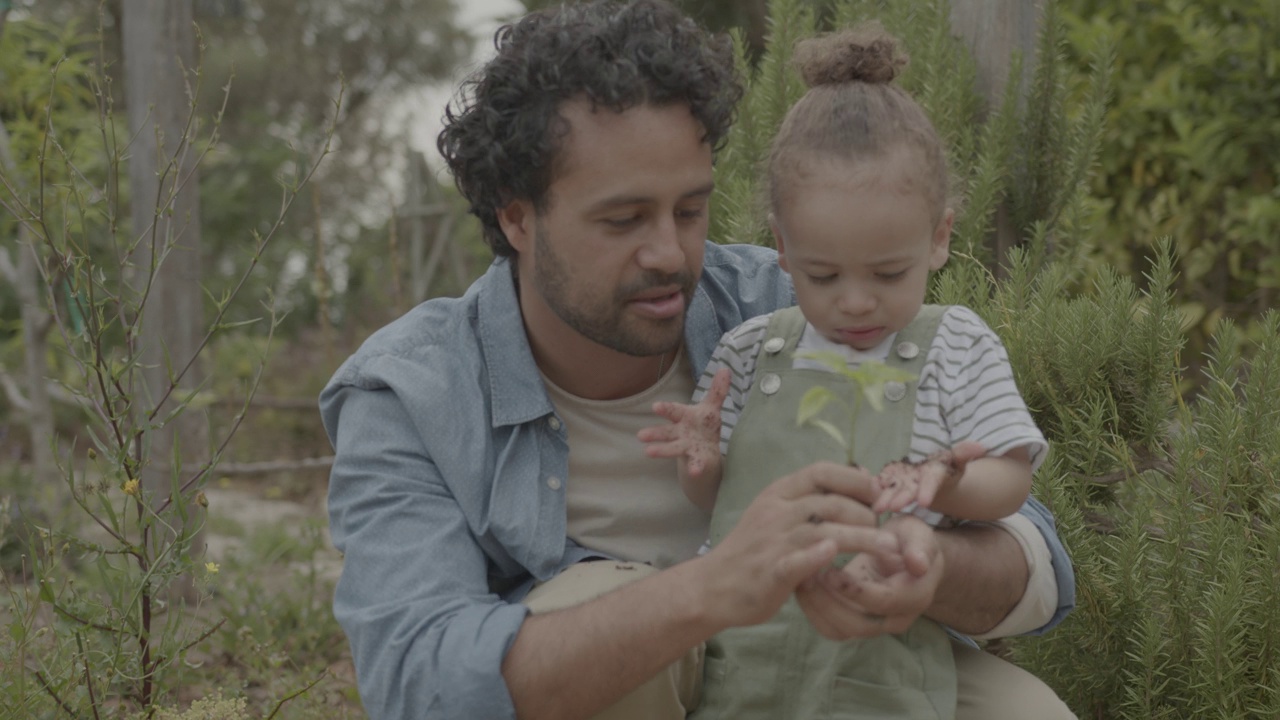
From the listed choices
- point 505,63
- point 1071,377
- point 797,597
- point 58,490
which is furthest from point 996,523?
point 58,490

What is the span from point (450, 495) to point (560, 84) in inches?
28.4

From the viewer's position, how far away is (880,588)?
1.83 metres

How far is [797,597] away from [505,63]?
1142 millimetres

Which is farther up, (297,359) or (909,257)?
(909,257)

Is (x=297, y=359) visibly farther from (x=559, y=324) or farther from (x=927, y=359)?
(x=927, y=359)

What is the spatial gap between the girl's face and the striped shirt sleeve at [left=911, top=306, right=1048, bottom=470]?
82 millimetres

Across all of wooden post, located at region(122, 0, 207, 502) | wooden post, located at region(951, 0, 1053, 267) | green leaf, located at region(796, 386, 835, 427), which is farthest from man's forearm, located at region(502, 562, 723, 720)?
wooden post, located at region(122, 0, 207, 502)

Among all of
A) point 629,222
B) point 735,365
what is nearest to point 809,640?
point 735,365

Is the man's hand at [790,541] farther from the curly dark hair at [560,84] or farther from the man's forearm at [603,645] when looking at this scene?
the curly dark hair at [560,84]

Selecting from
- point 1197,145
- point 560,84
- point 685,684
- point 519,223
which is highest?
point 560,84

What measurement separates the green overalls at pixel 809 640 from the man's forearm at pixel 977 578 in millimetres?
60

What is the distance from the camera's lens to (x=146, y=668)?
2.59 m

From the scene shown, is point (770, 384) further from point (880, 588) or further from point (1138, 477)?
point (1138, 477)

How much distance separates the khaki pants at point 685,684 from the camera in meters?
2.23
